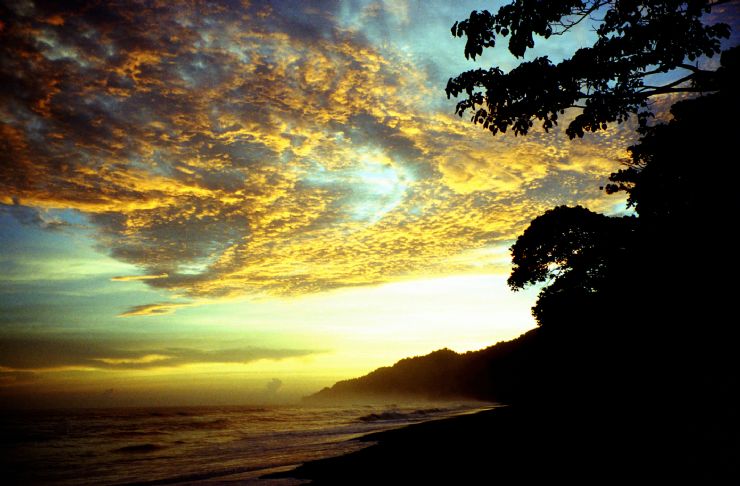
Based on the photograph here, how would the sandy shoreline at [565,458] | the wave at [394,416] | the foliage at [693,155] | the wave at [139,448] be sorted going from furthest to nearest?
the wave at [394,416], the wave at [139,448], the foliage at [693,155], the sandy shoreline at [565,458]

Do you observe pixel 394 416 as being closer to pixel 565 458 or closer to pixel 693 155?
pixel 565 458

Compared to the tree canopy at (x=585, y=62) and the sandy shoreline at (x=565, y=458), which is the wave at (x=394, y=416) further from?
the tree canopy at (x=585, y=62)

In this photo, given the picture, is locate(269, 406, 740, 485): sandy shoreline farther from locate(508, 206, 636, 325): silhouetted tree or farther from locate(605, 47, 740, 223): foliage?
locate(508, 206, 636, 325): silhouetted tree

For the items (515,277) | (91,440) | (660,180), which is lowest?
(91,440)

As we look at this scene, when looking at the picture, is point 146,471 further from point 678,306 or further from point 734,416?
point 678,306

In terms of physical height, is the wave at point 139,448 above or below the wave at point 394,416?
above

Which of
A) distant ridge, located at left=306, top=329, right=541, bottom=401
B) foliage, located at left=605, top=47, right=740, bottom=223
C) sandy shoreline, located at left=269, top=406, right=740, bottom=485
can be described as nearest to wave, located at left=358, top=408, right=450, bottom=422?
distant ridge, located at left=306, top=329, right=541, bottom=401

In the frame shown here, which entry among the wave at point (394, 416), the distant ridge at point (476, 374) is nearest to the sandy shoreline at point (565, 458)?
the wave at point (394, 416)

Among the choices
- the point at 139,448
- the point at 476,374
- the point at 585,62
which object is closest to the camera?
the point at 585,62

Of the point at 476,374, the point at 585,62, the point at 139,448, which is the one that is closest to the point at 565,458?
the point at 585,62

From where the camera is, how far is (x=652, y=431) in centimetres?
618

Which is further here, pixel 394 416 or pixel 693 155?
pixel 394 416

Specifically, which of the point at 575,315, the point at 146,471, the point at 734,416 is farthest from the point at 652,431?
the point at 146,471

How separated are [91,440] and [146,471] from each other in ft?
72.2
